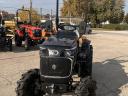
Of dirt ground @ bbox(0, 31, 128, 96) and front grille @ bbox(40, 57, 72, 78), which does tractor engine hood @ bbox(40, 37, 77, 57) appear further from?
dirt ground @ bbox(0, 31, 128, 96)

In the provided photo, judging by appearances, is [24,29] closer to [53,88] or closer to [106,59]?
[106,59]

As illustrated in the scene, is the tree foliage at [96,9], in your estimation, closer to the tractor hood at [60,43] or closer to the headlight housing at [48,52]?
the tractor hood at [60,43]

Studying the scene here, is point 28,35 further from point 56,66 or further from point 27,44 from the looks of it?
point 56,66

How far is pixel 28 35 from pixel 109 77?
29.1 feet

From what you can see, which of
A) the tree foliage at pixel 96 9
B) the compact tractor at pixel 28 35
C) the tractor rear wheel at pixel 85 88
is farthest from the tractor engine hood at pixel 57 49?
the tree foliage at pixel 96 9

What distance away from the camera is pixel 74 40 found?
7543 millimetres

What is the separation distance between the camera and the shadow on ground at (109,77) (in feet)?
26.8

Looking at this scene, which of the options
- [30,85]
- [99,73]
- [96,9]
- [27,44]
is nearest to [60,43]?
[30,85]

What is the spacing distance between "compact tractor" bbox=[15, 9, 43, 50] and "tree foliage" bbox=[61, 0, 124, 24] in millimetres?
39771

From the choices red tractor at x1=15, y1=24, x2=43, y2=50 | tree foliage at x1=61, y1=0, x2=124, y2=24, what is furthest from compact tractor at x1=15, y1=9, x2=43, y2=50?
tree foliage at x1=61, y1=0, x2=124, y2=24

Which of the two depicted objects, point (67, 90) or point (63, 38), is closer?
point (67, 90)

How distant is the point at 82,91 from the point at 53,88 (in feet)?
2.34

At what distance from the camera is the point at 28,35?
1789 centimetres

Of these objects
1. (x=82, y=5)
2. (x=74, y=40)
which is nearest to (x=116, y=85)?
(x=74, y=40)
